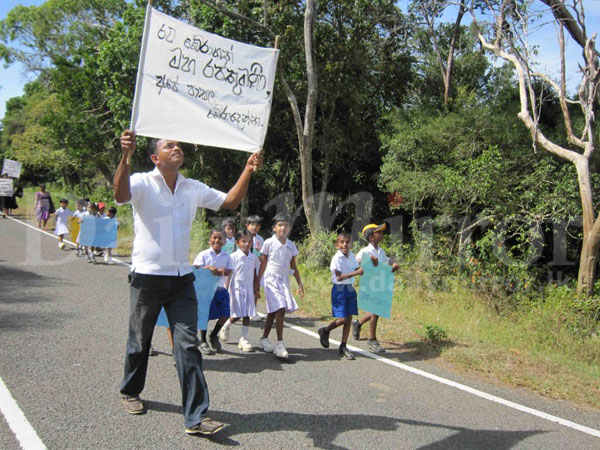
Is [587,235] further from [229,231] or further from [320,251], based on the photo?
[229,231]

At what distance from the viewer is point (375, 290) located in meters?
7.33

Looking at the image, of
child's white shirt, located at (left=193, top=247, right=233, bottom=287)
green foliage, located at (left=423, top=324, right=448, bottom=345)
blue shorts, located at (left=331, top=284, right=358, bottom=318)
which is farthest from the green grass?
child's white shirt, located at (left=193, top=247, right=233, bottom=287)

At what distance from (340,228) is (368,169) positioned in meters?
2.23

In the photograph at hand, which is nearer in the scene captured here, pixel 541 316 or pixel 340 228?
pixel 541 316

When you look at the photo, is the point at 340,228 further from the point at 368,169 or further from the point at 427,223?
the point at 427,223

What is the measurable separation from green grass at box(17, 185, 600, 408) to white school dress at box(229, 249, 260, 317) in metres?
1.97

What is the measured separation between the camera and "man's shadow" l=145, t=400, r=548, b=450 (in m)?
4.21

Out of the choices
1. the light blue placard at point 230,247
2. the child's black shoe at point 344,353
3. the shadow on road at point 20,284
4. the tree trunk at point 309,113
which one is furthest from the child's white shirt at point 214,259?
the tree trunk at point 309,113

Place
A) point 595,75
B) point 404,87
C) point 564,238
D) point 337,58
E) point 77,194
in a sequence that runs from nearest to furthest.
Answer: point 595,75 → point 564,238 → point 337,58 → point 404,87 → point 77,194

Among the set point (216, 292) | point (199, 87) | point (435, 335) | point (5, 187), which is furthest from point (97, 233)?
point (5, 187)

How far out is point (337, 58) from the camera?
54.6ft

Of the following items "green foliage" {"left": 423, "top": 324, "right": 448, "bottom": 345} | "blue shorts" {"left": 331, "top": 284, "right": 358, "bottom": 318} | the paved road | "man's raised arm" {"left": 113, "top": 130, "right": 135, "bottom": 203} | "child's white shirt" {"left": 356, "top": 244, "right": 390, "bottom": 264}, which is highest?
"man's raised arm" {"left": 113, "top": 130, "right": 135, "bottom": 203}

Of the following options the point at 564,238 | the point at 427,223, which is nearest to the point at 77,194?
the point at 427,223

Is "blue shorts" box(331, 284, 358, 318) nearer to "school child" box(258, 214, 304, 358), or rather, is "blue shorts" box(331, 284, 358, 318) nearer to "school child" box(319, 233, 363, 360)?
"school child" box(319, 233, 363, 360)
